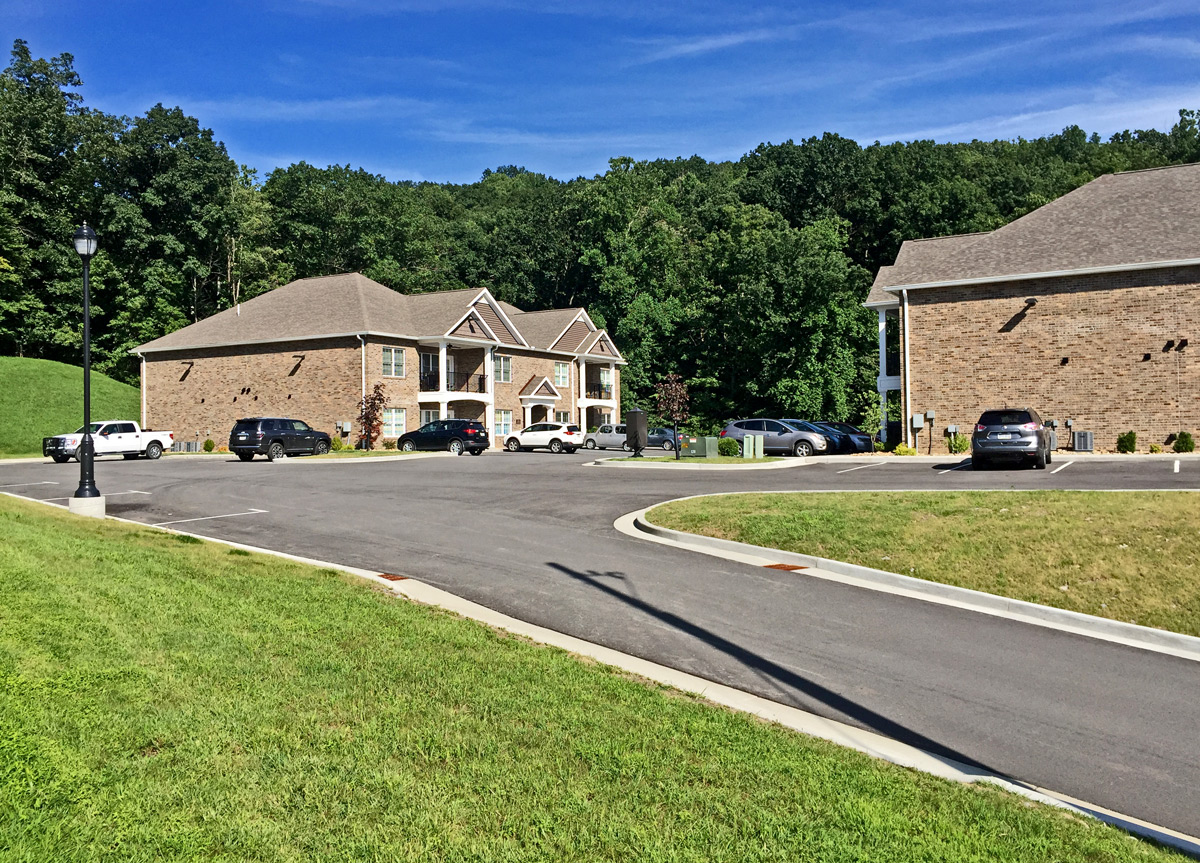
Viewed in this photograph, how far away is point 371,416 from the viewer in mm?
44344

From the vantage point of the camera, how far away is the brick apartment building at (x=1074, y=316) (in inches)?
1200

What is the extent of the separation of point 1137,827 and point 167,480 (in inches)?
1007

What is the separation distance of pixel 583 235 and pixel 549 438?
35242 mm

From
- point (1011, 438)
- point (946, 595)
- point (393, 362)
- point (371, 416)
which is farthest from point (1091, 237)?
point (393, 362)

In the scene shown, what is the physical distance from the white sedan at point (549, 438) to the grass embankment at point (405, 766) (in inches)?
1536

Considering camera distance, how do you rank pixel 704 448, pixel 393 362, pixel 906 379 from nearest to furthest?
pixel 704 448, pixel 906 379, pixel 393 362

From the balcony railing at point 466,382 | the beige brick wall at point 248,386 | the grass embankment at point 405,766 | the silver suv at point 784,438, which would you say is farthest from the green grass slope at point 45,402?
the grass embankment at point 405,766

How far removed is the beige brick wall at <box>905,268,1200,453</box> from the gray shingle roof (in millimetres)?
653

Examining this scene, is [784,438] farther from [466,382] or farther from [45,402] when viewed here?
[45,402]

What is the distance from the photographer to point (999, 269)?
33.2 meters

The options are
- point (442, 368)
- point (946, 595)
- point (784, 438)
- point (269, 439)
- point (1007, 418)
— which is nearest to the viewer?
point (946, 595)

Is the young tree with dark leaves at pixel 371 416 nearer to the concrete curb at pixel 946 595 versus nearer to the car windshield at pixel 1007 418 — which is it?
the car windshield at pixel 1007 418

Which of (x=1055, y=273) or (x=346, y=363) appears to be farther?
(x=346, y=363)

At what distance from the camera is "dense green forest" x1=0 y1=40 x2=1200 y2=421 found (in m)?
55.9
